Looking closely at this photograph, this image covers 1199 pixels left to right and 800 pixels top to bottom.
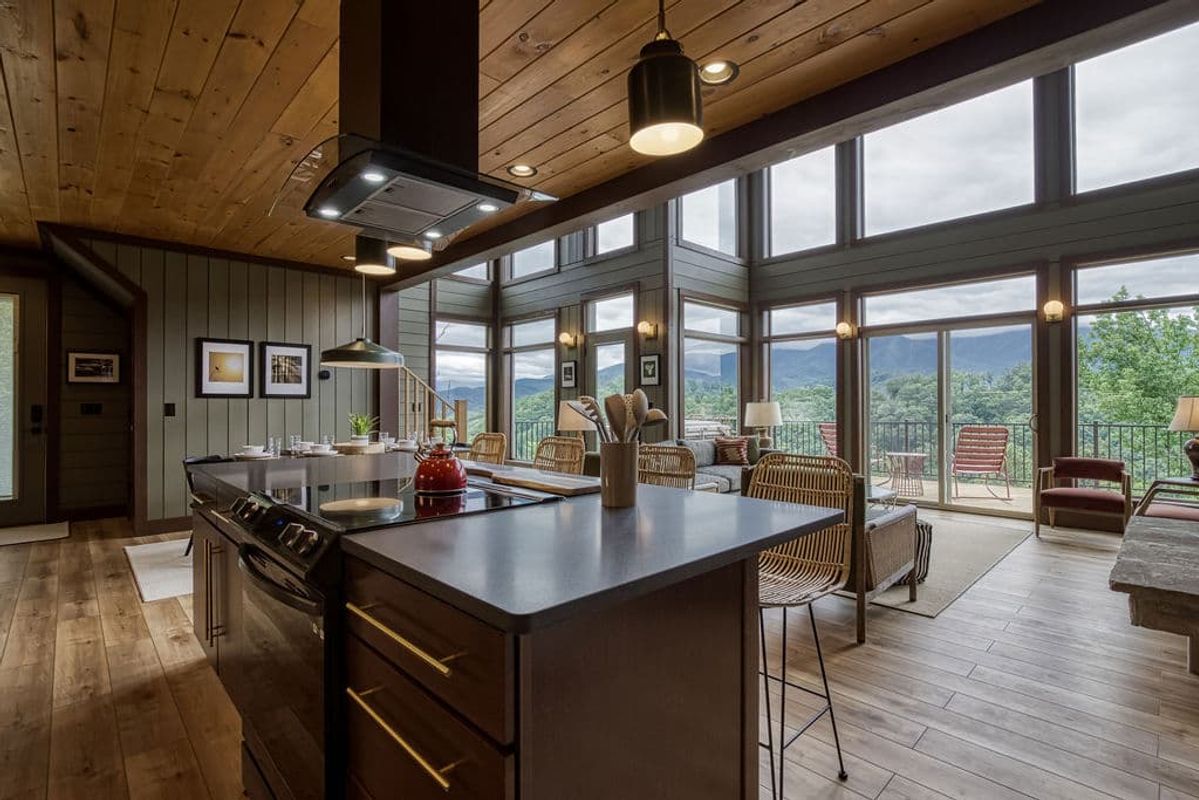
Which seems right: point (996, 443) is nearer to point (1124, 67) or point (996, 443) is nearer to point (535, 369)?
point (1124, 67)

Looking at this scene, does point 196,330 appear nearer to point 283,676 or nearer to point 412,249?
point 412,249

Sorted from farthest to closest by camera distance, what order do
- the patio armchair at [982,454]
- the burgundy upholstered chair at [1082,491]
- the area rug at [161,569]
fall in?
the patio armchair at [982,454]
the burgundy upholstered chair at [1082,491]
the area rug at [161,569]

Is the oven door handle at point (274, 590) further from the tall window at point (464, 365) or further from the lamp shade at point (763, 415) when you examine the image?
the tall window at point (464, 365)

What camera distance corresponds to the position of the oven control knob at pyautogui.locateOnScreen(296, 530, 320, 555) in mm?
1413

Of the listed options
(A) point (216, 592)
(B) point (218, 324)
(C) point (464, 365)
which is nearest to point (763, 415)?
(C) point (464, 365)

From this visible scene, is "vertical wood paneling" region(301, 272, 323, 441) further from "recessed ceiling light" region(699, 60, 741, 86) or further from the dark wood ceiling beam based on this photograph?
"recessed ceiling light" region(699, 60, 741, 86)

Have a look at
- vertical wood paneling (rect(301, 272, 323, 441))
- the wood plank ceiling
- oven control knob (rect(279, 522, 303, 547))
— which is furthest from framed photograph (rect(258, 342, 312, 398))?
oven control knob (rect(279, 522, 303, 547))

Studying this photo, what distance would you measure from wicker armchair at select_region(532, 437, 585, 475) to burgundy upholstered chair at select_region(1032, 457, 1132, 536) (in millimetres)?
4598

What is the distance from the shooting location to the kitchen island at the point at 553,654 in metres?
0.95

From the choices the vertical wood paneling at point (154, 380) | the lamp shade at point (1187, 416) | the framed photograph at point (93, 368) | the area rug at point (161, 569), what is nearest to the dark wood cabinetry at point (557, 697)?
the area rug at point (161, 569)

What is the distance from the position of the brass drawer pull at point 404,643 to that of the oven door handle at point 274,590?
0.10 m

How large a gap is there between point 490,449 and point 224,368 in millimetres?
3657

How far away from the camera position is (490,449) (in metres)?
3.68

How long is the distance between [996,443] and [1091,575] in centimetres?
262
